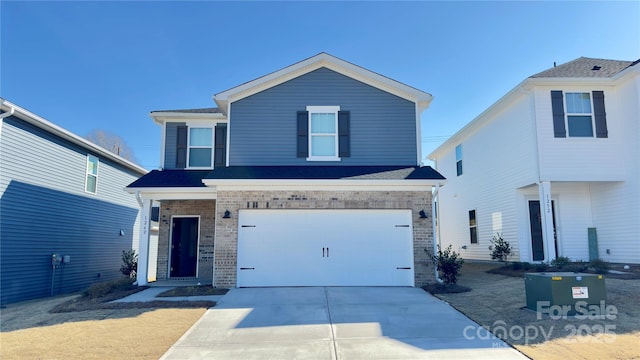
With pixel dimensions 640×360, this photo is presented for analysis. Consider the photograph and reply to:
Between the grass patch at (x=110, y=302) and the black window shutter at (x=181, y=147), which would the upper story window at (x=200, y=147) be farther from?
the grass patch at (x=110, y=302)

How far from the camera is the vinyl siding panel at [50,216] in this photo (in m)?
11.2

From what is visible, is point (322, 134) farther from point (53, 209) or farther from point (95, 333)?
point (53, 209)

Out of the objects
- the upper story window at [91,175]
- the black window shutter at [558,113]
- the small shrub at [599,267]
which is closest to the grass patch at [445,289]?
the small shrub at [599,267]

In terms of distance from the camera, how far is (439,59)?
50.0ft

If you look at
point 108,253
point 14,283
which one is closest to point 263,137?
point 14,283

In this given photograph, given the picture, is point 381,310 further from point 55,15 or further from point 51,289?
point 55,15

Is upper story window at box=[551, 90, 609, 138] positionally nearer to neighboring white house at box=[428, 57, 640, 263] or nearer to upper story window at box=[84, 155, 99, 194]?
neighboring white house at box=[428, 57, 640, 263]

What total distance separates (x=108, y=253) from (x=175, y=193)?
6665mm

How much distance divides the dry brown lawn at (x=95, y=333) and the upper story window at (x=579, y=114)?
39.6 ft

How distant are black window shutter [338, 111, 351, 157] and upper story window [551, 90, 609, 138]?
6.45m

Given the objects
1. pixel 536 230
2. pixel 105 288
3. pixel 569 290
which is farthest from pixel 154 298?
pixel 536 230

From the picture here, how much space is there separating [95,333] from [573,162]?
43.8ft

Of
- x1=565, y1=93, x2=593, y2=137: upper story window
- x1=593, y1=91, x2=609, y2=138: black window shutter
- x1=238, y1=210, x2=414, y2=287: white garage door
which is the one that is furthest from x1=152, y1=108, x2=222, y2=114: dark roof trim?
x1=593, y1=91, x2=609, y2=138: black window shutter

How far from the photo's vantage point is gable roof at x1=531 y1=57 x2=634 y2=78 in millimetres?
12567
